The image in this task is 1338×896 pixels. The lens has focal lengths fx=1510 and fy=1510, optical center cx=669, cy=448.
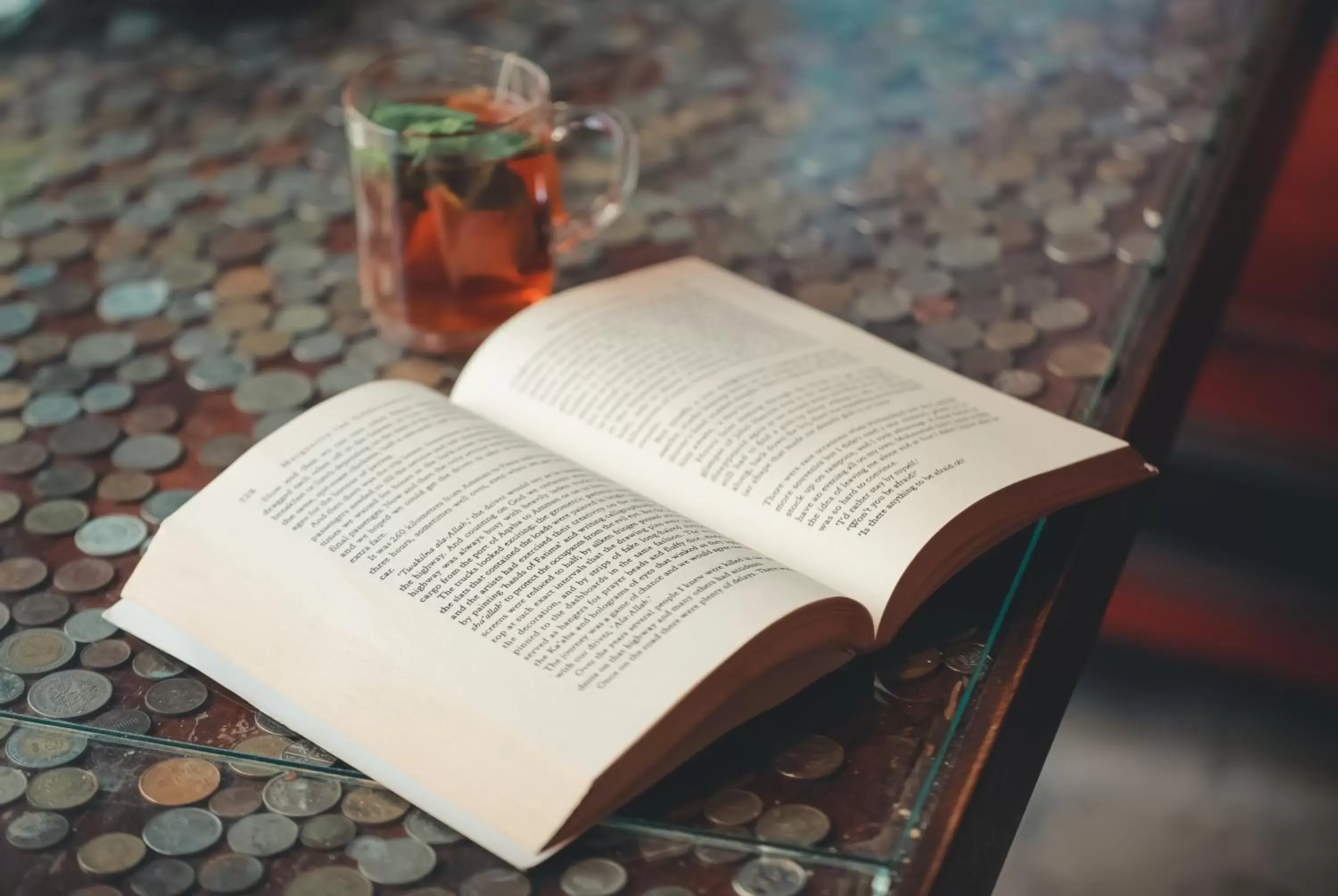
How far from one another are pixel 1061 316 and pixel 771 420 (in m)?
0.26

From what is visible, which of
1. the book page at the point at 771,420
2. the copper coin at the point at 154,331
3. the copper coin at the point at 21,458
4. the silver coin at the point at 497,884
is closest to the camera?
the silver coin at the point at 497,884

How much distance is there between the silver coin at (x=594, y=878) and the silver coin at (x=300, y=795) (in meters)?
0.10

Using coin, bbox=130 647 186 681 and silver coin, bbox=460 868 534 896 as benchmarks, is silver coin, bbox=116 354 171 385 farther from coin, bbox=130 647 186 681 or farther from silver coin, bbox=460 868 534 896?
silver coin, bbox=460 868 534 896

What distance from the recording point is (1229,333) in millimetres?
1754

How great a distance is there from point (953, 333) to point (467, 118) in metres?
0.30

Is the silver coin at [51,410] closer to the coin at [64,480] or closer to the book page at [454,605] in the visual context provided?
the coin at [64,480]

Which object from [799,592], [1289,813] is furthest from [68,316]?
[1289,813]

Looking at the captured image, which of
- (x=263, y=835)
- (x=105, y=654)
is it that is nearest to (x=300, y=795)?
(x=263, y=835)

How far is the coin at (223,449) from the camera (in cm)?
77

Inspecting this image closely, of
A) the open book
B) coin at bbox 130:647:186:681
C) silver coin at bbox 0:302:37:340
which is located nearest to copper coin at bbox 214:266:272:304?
silver coin at bbox 0:302:37:340

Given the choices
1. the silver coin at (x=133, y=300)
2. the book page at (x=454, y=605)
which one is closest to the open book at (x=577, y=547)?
the book page at (x=454, y=605)

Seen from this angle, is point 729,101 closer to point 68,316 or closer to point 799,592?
point 68,316

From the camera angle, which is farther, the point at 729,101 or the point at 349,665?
the point at 729,101

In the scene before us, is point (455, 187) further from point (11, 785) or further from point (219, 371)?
point (11, 785)
